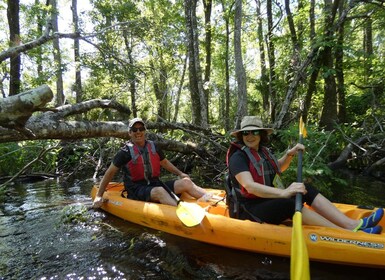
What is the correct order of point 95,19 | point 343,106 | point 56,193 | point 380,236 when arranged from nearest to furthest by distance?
point 380,236, point 56,193, point 343,106, point 95,19

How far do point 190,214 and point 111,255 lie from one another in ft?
3.05

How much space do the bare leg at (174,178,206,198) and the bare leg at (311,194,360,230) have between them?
1774mm

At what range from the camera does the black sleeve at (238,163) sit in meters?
3.30

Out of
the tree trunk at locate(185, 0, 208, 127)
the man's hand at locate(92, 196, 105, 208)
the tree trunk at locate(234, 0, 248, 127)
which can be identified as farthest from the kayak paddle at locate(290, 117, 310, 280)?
the tree trunk at locate(185, 0, 208, 127)

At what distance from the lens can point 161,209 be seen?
4.07 m

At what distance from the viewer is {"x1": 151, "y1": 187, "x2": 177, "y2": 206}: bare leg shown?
171 inches

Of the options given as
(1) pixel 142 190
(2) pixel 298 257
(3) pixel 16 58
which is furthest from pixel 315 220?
(3) pixel 16 58

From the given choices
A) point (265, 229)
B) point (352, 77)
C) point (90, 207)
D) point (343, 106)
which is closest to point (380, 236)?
point (265, 229)

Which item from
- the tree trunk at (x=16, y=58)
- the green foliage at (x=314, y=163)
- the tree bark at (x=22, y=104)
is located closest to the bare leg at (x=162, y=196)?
the green foliage at (x=314, y=163)

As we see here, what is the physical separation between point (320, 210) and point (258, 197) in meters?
0.62

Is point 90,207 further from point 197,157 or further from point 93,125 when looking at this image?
point 197,157

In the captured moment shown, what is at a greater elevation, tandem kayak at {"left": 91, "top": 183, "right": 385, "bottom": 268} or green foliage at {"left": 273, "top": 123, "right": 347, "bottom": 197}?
green foliage at {"left": 273, "top": 123, "right": 347, "bottom": 197}

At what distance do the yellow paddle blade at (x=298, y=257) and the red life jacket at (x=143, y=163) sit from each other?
238 cm

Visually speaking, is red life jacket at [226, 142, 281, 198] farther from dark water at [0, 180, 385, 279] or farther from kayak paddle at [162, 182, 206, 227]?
dark water at [0, 180, 385, 279]
